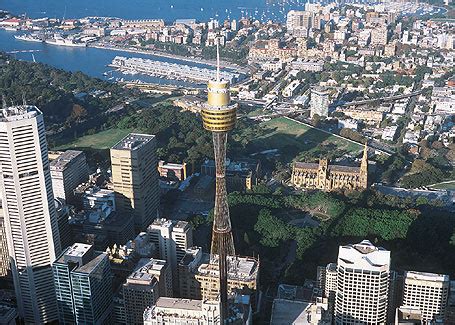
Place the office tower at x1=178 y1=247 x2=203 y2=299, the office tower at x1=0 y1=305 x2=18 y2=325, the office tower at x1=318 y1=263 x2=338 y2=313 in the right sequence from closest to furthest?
the office tower at x1=0 y1=305 x2=18 y2=325 → the office tower at x1=318 y1=263 x2=338 y2=313 → the office tower at x1=178 y1=247 x2=203 y2=299

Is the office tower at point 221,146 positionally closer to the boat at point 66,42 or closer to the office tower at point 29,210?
the office tower at point 29,210

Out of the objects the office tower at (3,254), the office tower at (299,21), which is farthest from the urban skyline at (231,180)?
the office tower at (299,21)

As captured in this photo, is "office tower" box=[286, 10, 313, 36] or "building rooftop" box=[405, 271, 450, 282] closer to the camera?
"building rooftop" box=[405, 271, 450, 282]

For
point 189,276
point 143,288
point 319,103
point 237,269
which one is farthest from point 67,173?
point 319,103

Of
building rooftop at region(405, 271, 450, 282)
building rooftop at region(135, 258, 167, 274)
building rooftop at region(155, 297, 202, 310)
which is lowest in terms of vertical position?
building rooftop at region(135, 258, 167, 274)

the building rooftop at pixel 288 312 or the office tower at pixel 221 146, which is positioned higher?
the office tower at pixel 221 146

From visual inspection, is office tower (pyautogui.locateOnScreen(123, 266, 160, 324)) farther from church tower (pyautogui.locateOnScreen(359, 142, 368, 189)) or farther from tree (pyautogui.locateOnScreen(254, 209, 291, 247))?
church tower (pyautogui.locateOnScreen(359, 142, 368, 189))

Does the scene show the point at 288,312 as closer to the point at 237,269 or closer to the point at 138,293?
the point at 237,269

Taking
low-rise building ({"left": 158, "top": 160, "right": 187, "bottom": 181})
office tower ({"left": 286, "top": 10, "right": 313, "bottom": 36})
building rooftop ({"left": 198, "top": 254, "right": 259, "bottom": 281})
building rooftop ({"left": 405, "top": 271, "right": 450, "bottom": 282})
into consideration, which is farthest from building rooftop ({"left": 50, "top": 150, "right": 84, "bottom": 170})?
office tower ({"left": 286, "top": 10, "right": 313, "bottom": 36})
